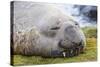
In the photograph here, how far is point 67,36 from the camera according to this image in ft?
7.97

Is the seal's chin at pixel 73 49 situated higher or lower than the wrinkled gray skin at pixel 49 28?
lower

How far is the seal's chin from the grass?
5 centimetres

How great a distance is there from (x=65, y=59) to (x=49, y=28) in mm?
458

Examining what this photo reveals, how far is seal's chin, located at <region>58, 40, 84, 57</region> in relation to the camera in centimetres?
241

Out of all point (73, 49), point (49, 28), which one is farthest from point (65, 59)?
point (49, 28)

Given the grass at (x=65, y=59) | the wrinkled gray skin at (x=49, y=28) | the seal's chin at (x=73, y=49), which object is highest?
the wrinkled gray skin at (x=49, y=28)

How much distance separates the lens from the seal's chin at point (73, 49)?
241 cm

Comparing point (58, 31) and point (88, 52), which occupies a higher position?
point (58, 31)

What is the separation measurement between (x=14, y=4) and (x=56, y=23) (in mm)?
575

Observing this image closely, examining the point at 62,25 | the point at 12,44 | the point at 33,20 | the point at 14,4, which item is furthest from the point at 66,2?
the point at 12,44

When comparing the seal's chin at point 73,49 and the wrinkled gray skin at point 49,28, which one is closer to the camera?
the wrinkled gray skin at point 49,28

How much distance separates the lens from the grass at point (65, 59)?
7.37 feet

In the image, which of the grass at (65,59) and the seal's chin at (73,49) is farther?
the seal's chin at (73,49)

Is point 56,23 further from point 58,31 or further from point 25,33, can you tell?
point 25,33
